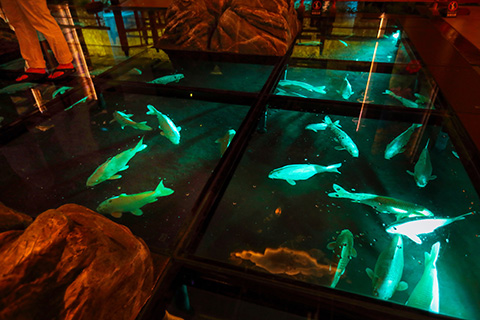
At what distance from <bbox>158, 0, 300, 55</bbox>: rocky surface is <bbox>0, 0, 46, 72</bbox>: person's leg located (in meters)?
2.08

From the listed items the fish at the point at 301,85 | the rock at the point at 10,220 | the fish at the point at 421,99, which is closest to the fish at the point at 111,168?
the rock at the point at 10,220

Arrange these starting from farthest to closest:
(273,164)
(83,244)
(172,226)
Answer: (273,164) → (172,226) → (83,244)

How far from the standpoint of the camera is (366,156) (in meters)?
2.55

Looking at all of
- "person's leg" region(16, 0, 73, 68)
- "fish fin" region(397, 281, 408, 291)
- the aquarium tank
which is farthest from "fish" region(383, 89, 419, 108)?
"person's leg" region(16, 0, 73, 68)

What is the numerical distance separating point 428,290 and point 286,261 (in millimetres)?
742

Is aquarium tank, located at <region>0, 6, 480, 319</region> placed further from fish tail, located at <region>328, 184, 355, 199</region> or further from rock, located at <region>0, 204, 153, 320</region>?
rock, located at <region>0, 204, 153, 320</region>

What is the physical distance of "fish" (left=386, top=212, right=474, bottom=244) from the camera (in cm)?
183

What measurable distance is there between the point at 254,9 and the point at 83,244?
470 cm

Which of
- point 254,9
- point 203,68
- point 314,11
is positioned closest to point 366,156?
point 203,68

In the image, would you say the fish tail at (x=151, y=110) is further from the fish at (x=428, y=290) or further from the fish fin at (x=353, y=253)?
the fish at (x=428, y=290)

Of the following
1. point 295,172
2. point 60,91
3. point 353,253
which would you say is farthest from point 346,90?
point 60,91

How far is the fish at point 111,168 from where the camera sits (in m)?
2.22

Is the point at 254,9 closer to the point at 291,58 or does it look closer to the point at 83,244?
the point at 291,58

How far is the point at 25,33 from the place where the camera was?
3453 mm
